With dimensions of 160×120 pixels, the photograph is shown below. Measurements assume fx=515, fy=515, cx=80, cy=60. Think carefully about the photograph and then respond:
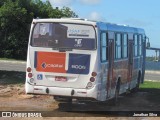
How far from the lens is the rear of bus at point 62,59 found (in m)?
15.4

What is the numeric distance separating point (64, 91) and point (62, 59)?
0.97 m

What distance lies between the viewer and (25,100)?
1852 centimetres

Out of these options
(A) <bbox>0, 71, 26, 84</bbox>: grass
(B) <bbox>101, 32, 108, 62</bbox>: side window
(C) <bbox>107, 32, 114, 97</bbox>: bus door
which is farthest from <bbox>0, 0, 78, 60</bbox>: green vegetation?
(B) <bbox>101, 32, 108, 62</bbox>: side window

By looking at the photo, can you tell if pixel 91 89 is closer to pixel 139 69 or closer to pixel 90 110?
pixel 90 110

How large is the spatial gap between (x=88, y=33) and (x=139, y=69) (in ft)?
27.3

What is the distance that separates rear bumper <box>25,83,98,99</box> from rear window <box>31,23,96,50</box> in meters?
1.28

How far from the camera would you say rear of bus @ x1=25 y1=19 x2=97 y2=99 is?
50.6 feet

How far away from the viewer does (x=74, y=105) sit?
1767 centimetres

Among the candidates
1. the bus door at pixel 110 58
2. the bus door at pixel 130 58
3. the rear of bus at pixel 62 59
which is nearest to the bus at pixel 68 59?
the rear of bus at pixel 62 59

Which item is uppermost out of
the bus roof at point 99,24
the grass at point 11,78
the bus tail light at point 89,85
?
the bus roof at point 99,24

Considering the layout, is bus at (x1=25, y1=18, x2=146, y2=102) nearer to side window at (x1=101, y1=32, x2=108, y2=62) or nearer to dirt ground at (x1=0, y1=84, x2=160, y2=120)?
side window at (x1=101, y1=32, x2=108, y2=62)

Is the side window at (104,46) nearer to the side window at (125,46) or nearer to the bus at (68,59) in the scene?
the bus at (68,59)

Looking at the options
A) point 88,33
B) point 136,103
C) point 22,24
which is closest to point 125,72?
point 136,103

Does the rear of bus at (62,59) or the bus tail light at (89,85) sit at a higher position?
the rear of bus at (62,59)
